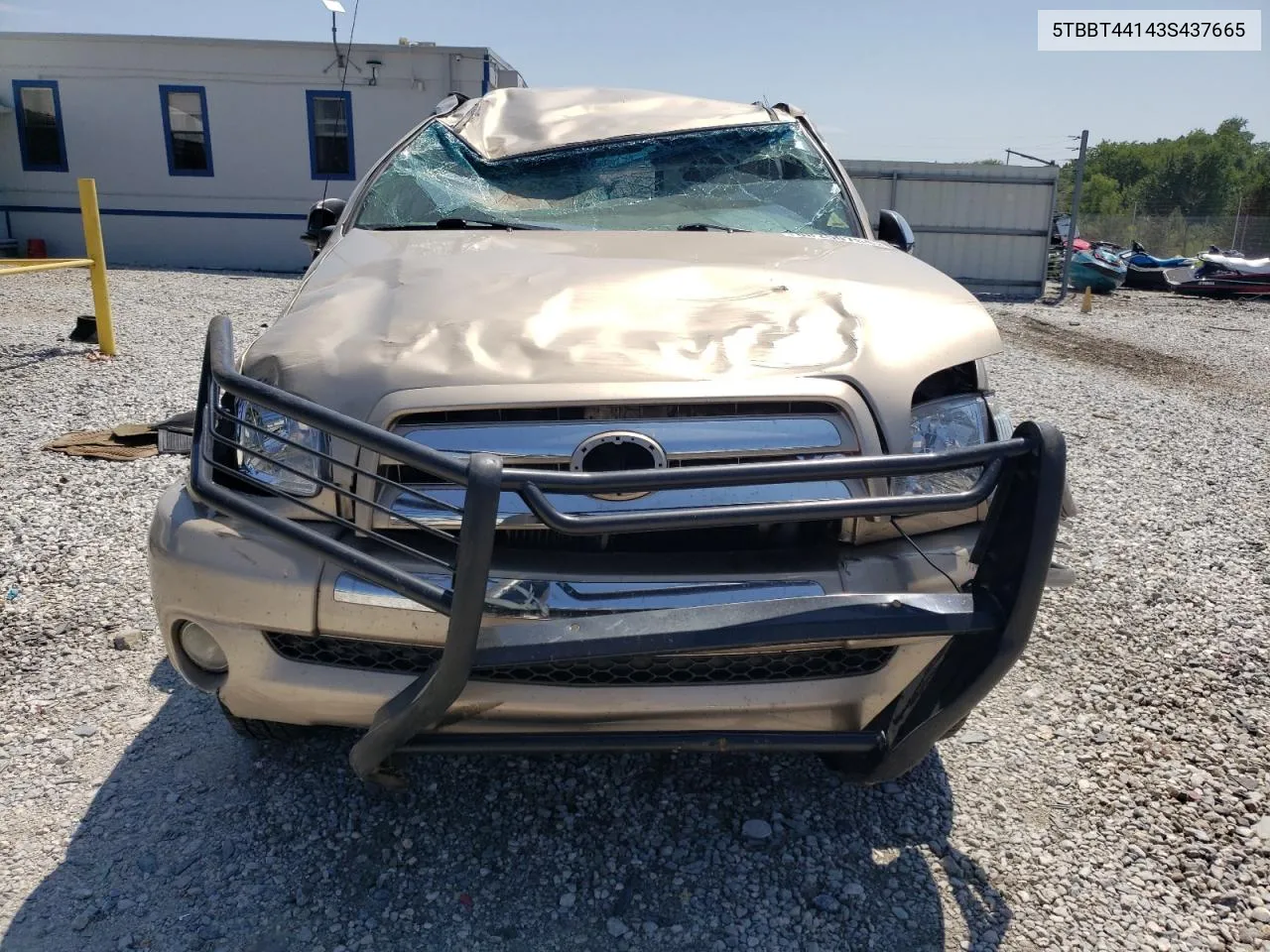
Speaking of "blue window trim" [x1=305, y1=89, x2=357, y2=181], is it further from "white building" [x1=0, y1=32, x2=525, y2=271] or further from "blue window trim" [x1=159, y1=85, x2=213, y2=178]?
"blue window trim" [x1=159, y1=85, x2=213, y2=178]

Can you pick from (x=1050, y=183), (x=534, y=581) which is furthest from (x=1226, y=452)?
(x=1050, y=183)

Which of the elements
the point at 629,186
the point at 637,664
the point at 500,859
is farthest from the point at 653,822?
the point at 629,186

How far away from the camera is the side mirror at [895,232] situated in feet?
13.4

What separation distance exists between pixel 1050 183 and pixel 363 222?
58.6 ft

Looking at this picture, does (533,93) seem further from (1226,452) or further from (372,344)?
(1226,452)

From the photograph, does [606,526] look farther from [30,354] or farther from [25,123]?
[25,123]

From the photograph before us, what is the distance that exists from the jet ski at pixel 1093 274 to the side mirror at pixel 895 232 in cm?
1836

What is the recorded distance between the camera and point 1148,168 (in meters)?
81.6

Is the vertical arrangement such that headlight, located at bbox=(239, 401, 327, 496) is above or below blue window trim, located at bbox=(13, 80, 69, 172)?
below

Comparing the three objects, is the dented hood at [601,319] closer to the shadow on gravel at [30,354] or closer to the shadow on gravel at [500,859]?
the shadow on gravel at [500,859]

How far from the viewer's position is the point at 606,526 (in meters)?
1.85

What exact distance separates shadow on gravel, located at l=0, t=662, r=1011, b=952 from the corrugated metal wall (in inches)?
675

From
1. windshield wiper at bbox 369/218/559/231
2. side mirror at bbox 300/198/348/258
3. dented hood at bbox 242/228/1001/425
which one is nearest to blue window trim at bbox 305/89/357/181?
side mirror at bbox 300/198/348/258

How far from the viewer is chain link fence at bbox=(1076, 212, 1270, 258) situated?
103 ft
